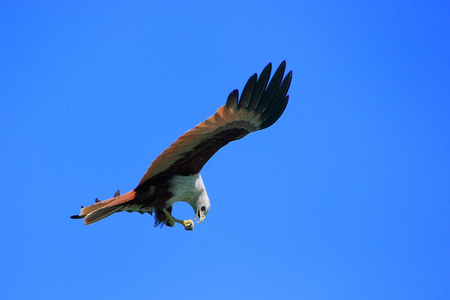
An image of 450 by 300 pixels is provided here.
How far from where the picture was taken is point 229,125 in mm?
6703

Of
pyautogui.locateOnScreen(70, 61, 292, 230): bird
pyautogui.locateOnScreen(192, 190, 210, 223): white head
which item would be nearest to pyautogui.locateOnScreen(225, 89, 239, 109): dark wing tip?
pyautogui.locateOnScreen(70, 61, 292, 230): bird

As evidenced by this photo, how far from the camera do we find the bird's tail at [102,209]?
650 centimetres

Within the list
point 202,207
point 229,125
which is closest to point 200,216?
point 202,207

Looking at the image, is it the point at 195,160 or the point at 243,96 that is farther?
the point at 195,160

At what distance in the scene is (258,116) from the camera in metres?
6.76

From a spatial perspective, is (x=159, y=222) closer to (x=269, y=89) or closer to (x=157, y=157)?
(x=157, y=157)

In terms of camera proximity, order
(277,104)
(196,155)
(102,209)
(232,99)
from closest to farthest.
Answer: (232,99) → (102,209) → (277,104) → (196,155)

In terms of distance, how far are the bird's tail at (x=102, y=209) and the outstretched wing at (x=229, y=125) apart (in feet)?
0.87

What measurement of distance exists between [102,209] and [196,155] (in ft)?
3.72

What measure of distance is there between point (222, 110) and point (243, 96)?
26 cm

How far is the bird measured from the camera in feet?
21.2

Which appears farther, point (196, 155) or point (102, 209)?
point (196, 155)

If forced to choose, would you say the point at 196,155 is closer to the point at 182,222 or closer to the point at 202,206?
the point at 202,206

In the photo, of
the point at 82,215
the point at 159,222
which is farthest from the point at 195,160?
the point at 82,215
